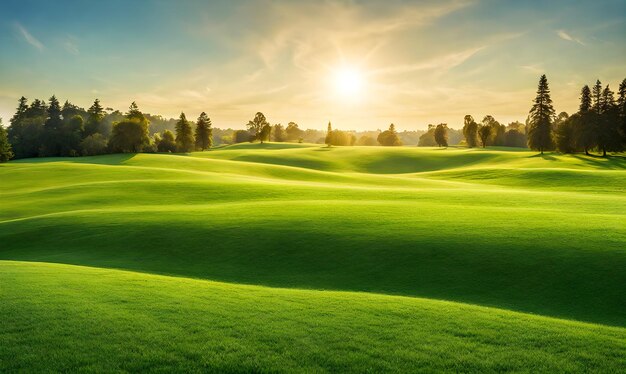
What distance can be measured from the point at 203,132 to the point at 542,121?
88.7 meters

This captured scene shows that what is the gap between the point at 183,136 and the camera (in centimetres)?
10894

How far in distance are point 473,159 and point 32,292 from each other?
3503 inches

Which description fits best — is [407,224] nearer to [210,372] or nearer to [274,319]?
[274,319]

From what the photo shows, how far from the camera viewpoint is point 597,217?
22422 millimetres

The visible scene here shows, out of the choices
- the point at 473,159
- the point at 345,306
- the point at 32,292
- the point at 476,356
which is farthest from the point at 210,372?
the point at 473,159

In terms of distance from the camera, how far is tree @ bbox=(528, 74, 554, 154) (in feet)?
279

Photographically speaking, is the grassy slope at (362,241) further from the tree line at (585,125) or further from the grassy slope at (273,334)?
the tree line at (585,125)

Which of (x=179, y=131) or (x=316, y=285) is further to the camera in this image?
(x=179, y=131)

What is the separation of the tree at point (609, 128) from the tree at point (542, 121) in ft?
34.8

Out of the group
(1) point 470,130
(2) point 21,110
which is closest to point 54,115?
(2) point 21,110

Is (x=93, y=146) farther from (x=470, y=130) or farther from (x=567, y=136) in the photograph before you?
(x=470, y=130)

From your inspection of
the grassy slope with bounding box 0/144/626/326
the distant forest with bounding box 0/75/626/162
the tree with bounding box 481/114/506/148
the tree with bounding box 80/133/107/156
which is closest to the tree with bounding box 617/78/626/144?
the distant forest with bounding box 0/75/626/162

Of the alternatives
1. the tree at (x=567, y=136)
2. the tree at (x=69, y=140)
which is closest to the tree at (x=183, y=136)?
the tree at (x=69, y=140)

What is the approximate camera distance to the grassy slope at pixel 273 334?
845 cm
